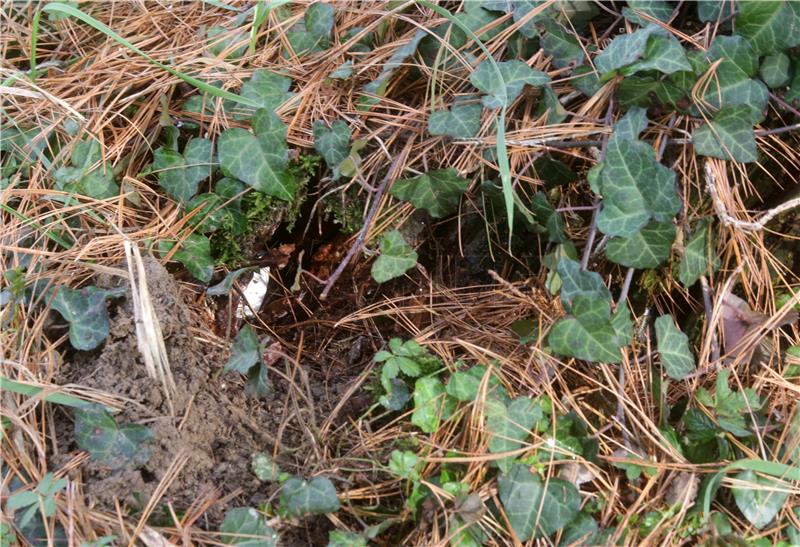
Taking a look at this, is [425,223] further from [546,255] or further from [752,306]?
[752,306]

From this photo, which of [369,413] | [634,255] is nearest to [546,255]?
[634,255]

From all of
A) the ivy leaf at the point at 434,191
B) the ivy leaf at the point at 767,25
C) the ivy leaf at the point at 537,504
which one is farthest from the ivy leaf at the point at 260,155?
the ivy leaf at the point at 767,25

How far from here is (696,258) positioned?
1722 millimetres

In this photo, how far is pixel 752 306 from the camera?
1.79 m

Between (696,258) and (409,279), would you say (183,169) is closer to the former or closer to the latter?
(409,279)

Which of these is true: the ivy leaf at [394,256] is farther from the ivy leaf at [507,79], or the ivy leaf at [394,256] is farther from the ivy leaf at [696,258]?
the ivy leaf at [696,258]

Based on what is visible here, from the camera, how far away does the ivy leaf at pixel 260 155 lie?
5.95 ft

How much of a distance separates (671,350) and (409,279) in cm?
69

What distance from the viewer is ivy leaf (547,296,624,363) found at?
60.4 inches

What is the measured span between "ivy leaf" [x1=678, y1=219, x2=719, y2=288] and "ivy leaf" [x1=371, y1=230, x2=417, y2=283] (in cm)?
64

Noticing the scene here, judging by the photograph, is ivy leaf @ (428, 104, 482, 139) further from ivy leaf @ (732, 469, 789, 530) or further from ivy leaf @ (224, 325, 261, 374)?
ivy leaf @ (732, 469, 789, 530)

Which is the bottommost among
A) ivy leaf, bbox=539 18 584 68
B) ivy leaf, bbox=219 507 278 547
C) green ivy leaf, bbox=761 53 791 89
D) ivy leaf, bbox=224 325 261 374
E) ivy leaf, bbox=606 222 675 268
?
ivy leaf, bbox=219 507 278 547

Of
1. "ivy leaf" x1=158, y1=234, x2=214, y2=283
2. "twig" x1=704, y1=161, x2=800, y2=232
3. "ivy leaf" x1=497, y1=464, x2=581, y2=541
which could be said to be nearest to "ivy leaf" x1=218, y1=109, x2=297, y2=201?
"ivy leaf" x1=158, y1=234, x2=214, y2=283

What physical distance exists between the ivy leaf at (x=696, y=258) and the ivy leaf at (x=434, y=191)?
54 centimetres
